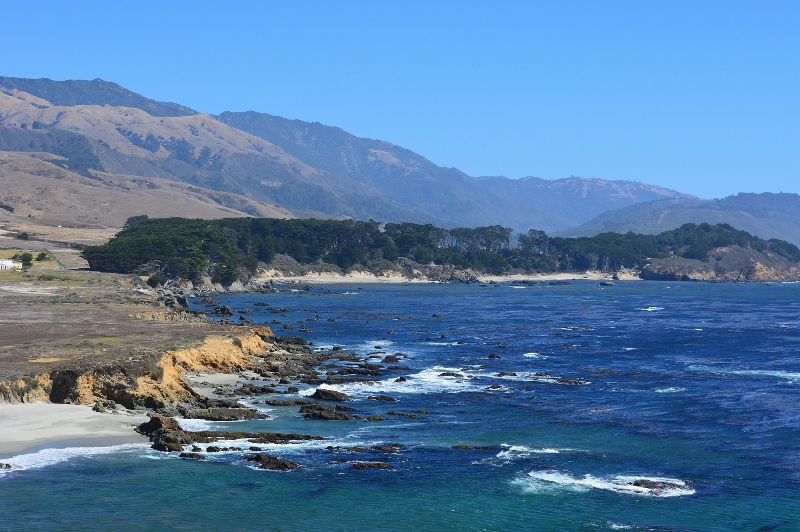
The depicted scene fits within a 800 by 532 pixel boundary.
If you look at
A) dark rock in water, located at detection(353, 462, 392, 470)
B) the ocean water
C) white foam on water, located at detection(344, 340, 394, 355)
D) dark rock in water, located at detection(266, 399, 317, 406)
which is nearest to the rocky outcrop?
the ocean water

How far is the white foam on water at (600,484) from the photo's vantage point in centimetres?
3488

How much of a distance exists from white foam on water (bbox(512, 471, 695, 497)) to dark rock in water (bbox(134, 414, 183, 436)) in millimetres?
15956

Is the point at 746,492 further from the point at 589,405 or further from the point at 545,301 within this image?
the point at 545,301

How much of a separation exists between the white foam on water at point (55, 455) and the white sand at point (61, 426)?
0.67 m

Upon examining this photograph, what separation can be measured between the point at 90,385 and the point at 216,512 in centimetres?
1750

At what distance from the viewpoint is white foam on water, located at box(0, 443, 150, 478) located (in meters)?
36.2

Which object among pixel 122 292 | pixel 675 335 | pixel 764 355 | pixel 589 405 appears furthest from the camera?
pixel 122 292

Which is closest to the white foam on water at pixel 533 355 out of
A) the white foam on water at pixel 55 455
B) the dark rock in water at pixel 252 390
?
the dark rock in water at pixel 252 390

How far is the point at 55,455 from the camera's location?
37.9 m

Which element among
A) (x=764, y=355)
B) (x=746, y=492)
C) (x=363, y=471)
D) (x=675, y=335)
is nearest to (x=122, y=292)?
(x=675, y=335)

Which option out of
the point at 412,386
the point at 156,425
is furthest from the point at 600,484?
the point at 412,386

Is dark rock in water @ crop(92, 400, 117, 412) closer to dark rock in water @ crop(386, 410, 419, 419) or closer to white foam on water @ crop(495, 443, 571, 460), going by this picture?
dark rock in water @ crop(386, 410, 419, 419)

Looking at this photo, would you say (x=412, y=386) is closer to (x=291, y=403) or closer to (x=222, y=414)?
(x=291, y=403)

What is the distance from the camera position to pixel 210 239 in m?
162
